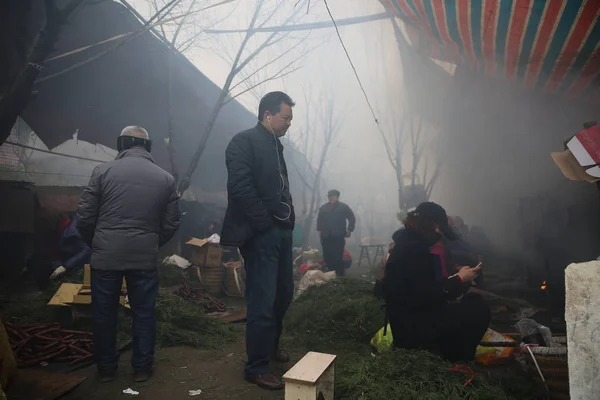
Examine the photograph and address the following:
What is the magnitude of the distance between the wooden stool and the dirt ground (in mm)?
619

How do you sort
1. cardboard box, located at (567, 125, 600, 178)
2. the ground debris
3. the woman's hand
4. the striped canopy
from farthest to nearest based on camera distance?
the ground debris, the striped canopy, cardboard box, located at (567, 125, 600, 178), the woman's hand

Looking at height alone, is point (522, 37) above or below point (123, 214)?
above

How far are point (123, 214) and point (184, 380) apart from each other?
56.2 inches

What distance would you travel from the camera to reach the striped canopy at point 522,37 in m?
4.29

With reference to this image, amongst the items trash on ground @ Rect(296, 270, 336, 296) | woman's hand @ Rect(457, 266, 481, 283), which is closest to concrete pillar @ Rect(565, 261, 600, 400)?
woman's hand @ Rect(457, 266, 481, 283)

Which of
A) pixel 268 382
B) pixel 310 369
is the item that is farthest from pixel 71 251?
pixel 310 369

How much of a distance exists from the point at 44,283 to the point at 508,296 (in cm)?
763

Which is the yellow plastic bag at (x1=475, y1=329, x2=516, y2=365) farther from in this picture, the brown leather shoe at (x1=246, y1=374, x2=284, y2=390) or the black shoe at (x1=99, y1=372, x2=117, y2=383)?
the black shoe at (x1=99, y1=372, x2=117, y2=383)

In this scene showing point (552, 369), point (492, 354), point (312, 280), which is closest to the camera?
point (552, 369)

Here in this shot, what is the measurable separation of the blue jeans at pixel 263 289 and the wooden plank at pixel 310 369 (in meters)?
0.75

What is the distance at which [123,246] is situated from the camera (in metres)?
3.07

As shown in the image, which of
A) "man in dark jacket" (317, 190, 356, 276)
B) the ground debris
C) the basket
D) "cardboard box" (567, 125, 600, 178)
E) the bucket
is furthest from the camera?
"man in dark jacket" (317, 190, 356, 276)

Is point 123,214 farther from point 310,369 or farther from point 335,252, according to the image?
point 335,252

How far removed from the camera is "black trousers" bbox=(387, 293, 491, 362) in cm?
312
